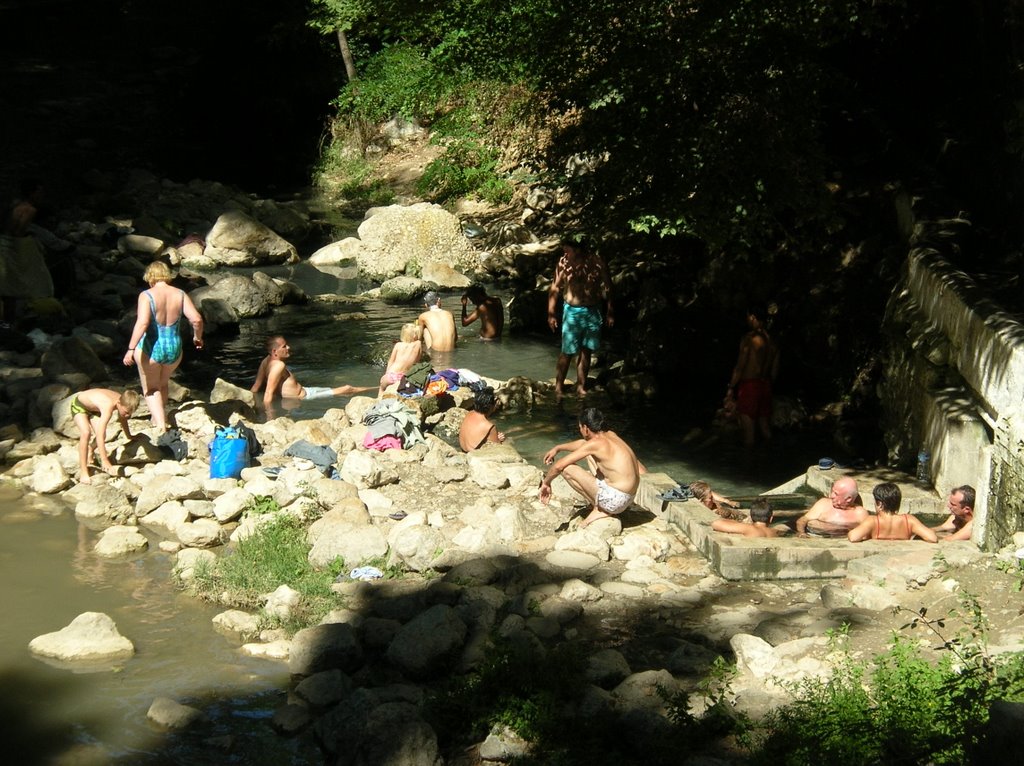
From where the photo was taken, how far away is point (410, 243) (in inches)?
813

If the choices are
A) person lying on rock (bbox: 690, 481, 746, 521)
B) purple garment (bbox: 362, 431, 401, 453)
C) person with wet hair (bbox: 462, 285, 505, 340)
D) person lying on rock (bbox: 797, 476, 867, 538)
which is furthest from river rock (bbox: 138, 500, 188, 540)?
person with wet hair (bbox: 462, 285, 505, 340)

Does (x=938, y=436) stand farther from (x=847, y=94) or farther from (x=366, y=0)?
(x=366, y=0)

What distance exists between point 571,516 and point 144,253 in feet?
42.4

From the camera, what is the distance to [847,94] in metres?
13.3

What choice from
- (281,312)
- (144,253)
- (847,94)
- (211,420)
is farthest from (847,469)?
(144,253)

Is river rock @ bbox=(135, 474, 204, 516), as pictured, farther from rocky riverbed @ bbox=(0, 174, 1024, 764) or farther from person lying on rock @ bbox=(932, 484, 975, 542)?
person lying on rock @ bbox=(932, 484, 975, 542)

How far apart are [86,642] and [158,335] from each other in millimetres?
4283

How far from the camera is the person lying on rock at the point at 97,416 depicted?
33.5ft

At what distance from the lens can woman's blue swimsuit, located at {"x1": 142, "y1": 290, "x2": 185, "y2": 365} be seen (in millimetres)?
11016

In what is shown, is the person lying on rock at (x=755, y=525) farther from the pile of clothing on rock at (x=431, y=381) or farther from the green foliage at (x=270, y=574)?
the pile of clothing on rock at (x=431, y=381)

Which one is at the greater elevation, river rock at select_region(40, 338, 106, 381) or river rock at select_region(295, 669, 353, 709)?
river rock at select_region(40, 338, 106, 381)

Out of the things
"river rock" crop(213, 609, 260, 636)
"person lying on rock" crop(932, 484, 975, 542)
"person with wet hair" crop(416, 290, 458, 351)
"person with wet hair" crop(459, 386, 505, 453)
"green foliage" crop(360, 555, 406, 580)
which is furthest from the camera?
"person with wet hair" crop(416, 290, 458, 351)

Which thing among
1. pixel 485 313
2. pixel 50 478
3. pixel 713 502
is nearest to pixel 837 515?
pixel 713 502

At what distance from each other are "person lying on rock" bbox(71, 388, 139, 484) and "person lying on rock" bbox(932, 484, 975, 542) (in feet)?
23.0
